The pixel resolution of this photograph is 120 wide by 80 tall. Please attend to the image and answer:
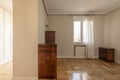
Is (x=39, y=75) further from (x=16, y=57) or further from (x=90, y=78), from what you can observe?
(x=90, y=78)

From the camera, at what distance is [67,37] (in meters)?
7.77

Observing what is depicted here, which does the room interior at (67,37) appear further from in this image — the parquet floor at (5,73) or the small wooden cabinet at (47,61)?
the parquet floor at (5,73)

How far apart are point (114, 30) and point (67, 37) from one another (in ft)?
8.22

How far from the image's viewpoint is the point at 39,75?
11.7 ft

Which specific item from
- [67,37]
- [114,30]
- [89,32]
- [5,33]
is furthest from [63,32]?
[5,33]

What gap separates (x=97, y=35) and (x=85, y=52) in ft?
3.85

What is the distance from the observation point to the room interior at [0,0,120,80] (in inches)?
136

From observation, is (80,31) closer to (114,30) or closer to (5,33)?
(114,30)

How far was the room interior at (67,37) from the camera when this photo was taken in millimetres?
3455

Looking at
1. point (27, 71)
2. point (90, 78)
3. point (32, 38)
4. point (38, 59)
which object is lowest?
point (90, 78)

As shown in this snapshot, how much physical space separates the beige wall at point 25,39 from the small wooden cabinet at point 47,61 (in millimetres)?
126

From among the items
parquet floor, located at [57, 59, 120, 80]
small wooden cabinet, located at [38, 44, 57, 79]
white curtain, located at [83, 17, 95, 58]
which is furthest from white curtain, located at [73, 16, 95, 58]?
small wooden cabinet, located at [38, 44, 57, 79]

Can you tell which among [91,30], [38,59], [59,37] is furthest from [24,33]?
[91,30]

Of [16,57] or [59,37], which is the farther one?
[59,37]
